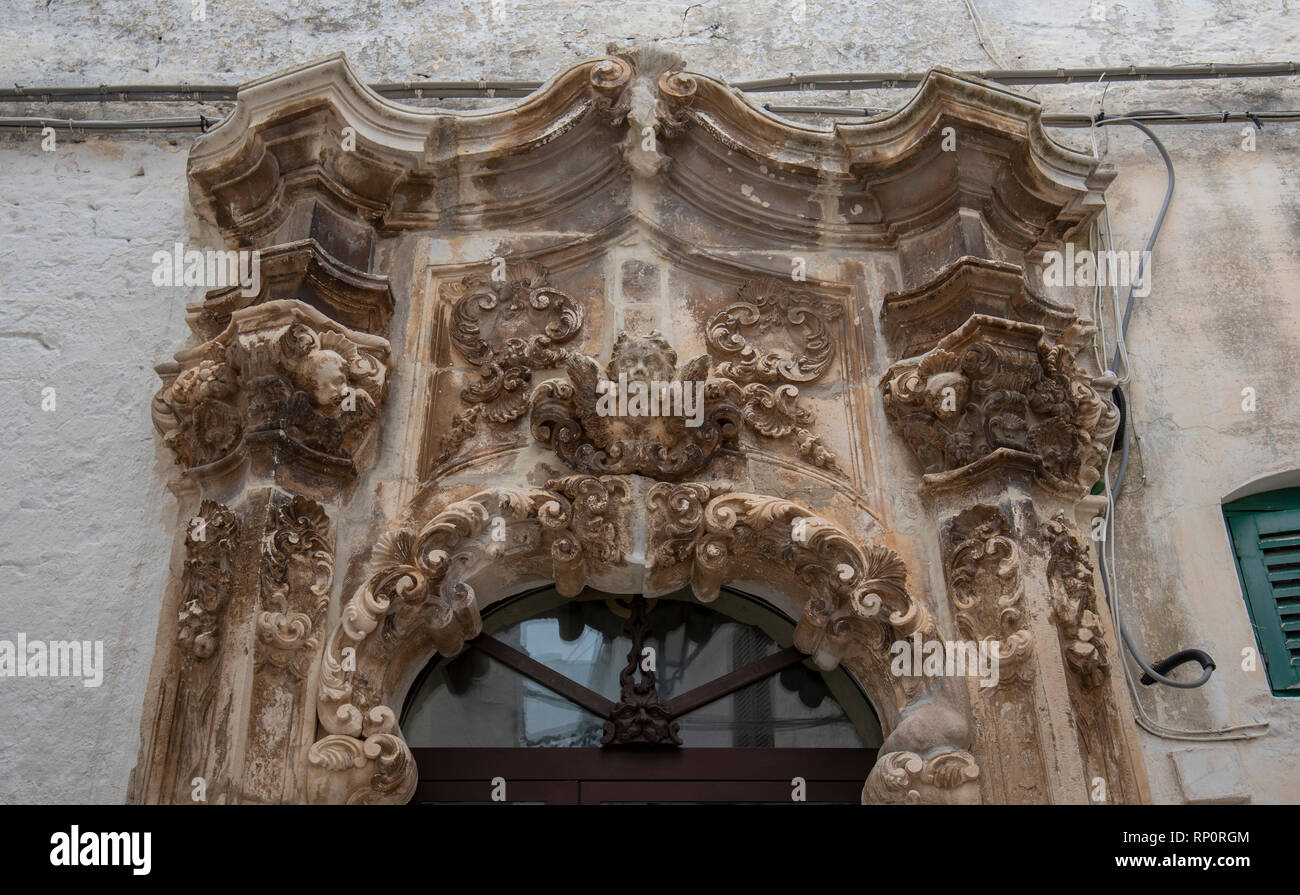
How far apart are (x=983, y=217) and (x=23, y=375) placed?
3449mm

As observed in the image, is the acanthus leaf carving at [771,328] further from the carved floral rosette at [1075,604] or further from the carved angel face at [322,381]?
the carved angel face at [322,381]

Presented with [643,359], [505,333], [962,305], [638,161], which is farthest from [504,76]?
[962,305]

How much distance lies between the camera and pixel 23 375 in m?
5.60

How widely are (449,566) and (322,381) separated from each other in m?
0.71

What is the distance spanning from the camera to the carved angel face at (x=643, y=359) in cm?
509

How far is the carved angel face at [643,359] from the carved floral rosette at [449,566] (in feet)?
1.19

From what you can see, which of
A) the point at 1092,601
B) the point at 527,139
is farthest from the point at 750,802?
the point at 527,139

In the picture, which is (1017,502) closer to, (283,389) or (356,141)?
(283,389)

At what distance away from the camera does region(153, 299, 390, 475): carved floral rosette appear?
488cm

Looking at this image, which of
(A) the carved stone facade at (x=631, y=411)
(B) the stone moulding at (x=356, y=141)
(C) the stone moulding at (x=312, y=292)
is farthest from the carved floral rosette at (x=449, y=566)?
(B) the stone moulding at (x=356, y=141)

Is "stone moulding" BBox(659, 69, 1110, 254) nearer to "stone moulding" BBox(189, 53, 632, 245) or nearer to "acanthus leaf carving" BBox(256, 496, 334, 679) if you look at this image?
"stone moulding" BBox(189, 53, 632, 245)

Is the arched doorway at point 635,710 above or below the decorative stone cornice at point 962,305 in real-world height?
below
